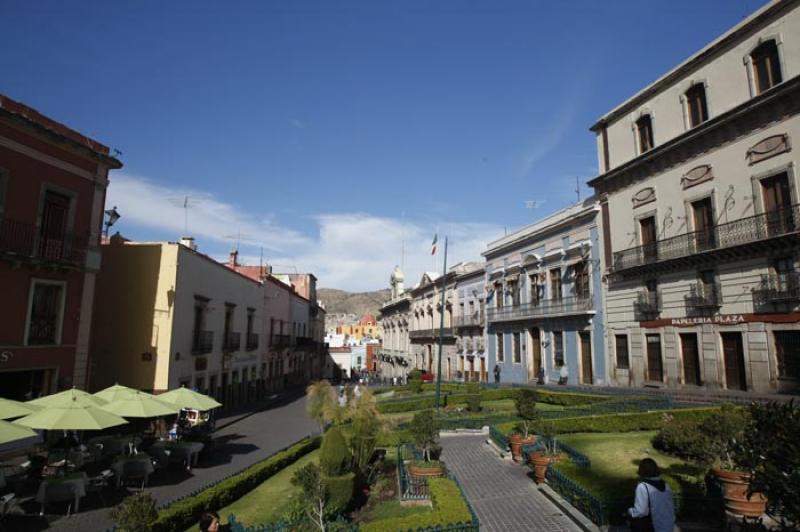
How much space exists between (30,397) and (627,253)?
25490 mm

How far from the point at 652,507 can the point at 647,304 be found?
2071cm

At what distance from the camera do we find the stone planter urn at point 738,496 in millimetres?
7883

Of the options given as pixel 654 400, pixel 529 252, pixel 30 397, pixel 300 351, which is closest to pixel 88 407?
pixel 30 397

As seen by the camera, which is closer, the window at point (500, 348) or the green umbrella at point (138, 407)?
the green umbrella at point (138, 407)

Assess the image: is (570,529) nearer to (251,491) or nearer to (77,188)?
(251,491)

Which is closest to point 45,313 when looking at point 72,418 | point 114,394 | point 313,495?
point 114,394

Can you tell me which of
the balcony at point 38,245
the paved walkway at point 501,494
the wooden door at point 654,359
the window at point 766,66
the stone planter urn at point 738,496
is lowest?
the paved walkway at point 501,494

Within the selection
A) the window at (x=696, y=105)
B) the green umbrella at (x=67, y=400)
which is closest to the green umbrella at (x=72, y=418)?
the green umbrella at (x=67, y=400)

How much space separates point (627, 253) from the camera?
25719 mm

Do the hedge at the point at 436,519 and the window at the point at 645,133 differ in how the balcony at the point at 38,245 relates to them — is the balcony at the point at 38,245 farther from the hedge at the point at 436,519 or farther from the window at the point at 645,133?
the window at the point at 645,133

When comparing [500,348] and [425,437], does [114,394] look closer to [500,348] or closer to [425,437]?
[425,437]

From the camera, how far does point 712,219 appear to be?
851 inches

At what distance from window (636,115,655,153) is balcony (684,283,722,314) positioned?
7.73m

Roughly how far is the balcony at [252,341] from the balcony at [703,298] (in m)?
24.6
